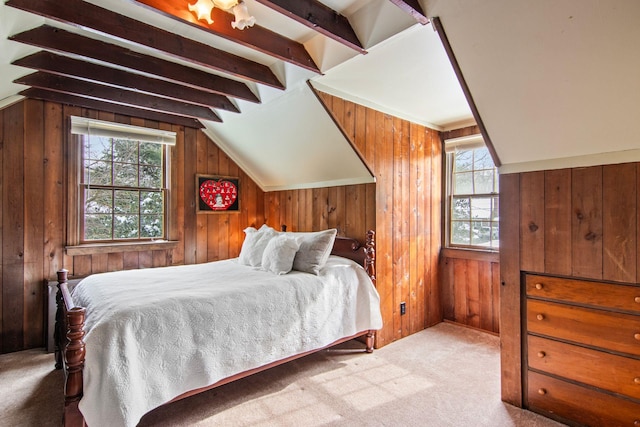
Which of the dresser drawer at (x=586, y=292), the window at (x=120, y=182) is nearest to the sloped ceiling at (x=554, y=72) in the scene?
the dresser drawer at (x=586, y=292)

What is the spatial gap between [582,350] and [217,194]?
3.68m

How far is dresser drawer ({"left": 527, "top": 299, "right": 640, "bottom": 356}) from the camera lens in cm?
168

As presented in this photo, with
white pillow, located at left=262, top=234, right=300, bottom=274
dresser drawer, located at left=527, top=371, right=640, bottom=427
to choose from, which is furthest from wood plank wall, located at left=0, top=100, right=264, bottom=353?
dresser drawer, located at left=527, top=371, right=640, bottom=427

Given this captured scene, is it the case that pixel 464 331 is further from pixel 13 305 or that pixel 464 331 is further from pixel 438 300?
pixel 13 305

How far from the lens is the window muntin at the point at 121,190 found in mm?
3184

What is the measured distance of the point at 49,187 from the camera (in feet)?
9.72

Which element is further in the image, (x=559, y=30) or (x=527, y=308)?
(x=527, y=308)

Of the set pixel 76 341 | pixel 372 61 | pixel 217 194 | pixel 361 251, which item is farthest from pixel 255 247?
pixel 372 61

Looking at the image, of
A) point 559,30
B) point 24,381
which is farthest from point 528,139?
point 24,381

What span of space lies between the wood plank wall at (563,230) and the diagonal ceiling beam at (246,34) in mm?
1632

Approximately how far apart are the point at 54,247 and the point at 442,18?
3673 mm

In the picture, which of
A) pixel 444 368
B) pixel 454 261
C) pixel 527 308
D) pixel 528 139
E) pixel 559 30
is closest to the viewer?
pixel 559 30

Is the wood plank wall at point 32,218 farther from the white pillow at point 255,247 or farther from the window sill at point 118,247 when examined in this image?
the white pillow at point 255,247

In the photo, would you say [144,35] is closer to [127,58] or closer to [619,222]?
[127,58]
